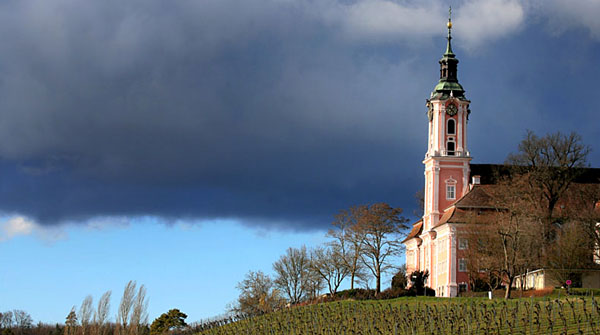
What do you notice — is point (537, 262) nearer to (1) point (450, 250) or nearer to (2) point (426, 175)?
(1) point (450, 250)

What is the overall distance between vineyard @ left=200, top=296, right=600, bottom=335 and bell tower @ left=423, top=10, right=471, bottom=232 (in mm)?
23172

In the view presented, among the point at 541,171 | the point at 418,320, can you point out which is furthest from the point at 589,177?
the point at 418,320

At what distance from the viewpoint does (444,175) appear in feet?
257

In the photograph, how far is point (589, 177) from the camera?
76938 mm

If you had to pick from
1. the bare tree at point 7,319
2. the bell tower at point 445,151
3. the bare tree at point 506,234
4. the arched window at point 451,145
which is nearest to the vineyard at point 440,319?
the bare tree at point 506,234

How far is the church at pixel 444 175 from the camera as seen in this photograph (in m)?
73.9

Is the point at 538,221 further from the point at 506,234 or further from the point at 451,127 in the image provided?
the point at 451,127

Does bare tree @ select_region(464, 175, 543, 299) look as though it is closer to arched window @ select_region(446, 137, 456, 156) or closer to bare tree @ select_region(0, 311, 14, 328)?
arched window @ select_region(446, 137, 456, 156)

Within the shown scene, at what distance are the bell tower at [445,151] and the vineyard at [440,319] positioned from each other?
912 inches

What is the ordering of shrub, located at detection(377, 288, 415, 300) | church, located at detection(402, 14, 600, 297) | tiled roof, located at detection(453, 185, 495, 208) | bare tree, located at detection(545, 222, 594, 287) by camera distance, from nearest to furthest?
shrub, located at detection(377, 288, 415, 300)
bare tree, located at detection(545, 222, 594, 287)
tiled roof, located at detection(453, 185, 495, 208)
church, located at detection(402, 14, 600, 297)

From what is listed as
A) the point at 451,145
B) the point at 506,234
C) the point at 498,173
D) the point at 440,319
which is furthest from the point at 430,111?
the point at 440,319

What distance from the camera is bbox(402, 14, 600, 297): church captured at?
73875mm

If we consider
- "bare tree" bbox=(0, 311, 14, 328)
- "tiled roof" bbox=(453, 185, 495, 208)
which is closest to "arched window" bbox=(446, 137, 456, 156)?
"tiled roof" bbox=(453, 185, 495, 208)

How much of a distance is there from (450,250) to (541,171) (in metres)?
9.48
